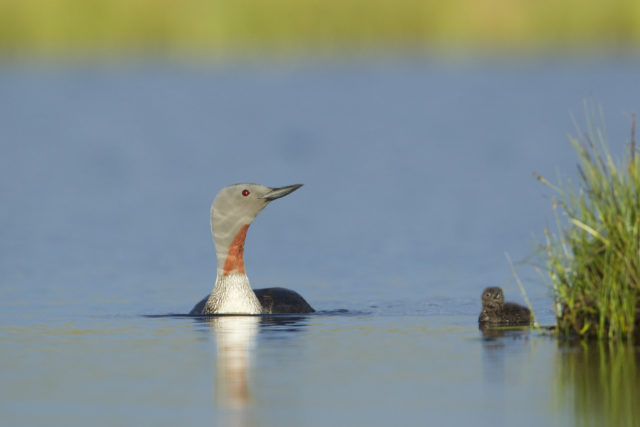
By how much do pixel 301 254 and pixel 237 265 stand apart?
4012 mm

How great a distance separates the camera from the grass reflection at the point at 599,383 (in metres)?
6.05

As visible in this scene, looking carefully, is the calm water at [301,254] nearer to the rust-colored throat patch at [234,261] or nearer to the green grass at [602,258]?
the green grass at [602,258]

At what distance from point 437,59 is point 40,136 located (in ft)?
78.6

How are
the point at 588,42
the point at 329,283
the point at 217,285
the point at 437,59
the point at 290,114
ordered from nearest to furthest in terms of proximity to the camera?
the point at 217,285 < the point at 329,283 < the point at 290,114 < the point at 588,42 < the point at 437,59

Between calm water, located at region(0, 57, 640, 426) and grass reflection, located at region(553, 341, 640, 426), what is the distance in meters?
0.02

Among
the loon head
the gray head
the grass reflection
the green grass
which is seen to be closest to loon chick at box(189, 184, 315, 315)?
the loon head

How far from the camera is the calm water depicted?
6641 mm

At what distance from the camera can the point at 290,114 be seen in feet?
102

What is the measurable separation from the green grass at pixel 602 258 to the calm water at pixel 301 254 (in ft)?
0.80

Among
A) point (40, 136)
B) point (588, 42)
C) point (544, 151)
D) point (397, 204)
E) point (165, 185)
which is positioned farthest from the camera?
point (588, 42)

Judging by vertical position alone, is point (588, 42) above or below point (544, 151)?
above

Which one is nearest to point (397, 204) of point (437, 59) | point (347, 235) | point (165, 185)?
point (347, 235)

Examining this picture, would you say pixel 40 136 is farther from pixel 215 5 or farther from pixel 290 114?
pixel 215 5

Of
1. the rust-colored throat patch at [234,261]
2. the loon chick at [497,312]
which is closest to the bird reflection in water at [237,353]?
the rust-colored throat patch at [234,261]
